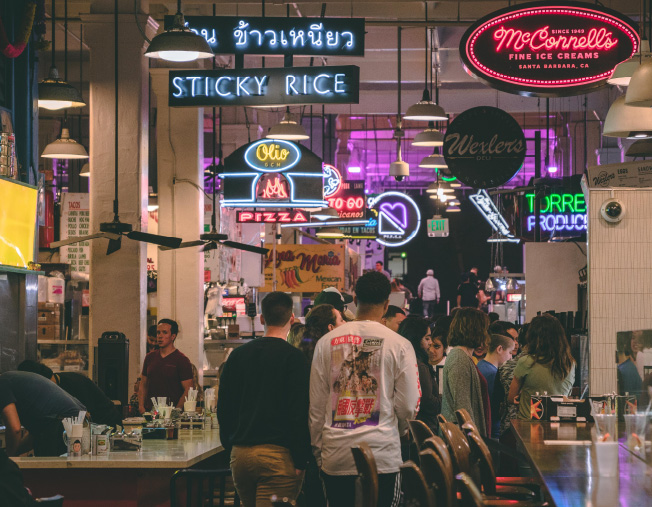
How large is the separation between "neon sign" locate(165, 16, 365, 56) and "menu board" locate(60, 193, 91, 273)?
7562 mm

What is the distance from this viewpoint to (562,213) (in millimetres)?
14703

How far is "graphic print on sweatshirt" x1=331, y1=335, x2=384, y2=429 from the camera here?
5.02m

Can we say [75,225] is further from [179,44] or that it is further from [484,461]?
[484,461]

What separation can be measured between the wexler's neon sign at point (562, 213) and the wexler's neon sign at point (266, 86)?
7.36m

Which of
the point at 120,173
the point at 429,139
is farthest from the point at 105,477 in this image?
the point at 429,139

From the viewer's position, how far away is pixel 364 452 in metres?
4.32

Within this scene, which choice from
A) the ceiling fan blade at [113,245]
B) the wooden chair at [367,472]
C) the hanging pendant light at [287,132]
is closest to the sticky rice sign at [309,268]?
the hanging pendant light at [287,132]

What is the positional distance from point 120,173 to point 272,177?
279 cm

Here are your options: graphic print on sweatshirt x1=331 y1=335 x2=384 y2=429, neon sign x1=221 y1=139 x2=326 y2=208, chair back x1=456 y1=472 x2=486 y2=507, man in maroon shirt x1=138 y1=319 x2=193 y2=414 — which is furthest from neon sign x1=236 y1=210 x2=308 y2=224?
chair back x1=456 y1=472 x2=486 y2=507

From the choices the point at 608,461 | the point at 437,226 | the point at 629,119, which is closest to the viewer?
the point at 608,461

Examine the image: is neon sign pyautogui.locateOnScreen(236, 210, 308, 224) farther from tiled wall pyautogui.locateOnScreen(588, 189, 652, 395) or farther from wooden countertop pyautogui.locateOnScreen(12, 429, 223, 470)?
wooden countertop pyautogui.locateOnScreen(12, 429, 223, 470)

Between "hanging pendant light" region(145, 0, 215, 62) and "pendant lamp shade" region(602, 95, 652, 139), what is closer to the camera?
"pendant lamp shade" region(602, 95, 652, 139)

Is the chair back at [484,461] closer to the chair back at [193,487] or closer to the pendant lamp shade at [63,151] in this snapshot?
the chair back at [193,487]

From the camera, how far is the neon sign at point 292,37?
26.9 feet
